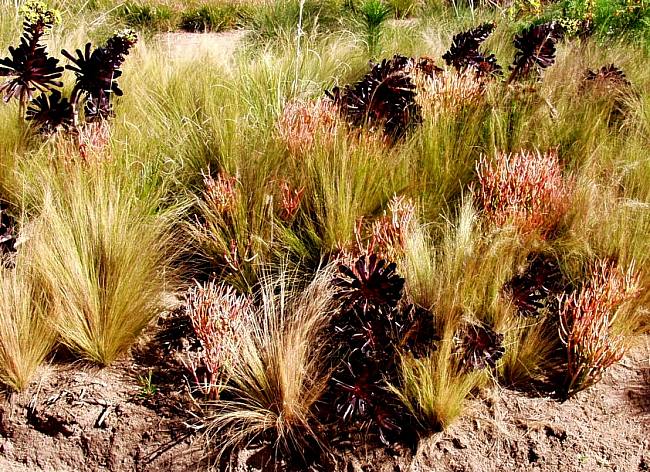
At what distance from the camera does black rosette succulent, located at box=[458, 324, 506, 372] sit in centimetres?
253

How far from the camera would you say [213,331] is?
2631 millimetres

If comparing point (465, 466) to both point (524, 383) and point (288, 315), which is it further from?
point (288, 315)

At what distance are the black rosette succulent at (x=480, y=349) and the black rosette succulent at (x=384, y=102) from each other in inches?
54.9

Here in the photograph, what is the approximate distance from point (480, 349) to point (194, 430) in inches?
40.4

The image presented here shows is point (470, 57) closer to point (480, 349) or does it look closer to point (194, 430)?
point (480, 349)

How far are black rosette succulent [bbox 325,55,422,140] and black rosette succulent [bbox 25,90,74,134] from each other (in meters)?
1.28

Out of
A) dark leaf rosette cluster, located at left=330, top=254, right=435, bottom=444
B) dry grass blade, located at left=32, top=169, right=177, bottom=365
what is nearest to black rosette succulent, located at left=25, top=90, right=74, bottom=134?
dry grass blade, located at left=32, top=169, right=177, bottom=365

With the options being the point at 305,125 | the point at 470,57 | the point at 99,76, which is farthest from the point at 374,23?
the point at 99,76

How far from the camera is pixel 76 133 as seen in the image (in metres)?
3.58

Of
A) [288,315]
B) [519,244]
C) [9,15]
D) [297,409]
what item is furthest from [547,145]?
[9,15]

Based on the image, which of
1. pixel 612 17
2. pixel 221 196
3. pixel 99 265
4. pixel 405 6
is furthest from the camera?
pixel 405 6

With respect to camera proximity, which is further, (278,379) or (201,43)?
(201,43)

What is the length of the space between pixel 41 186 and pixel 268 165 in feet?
3.33

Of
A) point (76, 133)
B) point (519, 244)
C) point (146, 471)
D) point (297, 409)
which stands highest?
point (76, 133)
